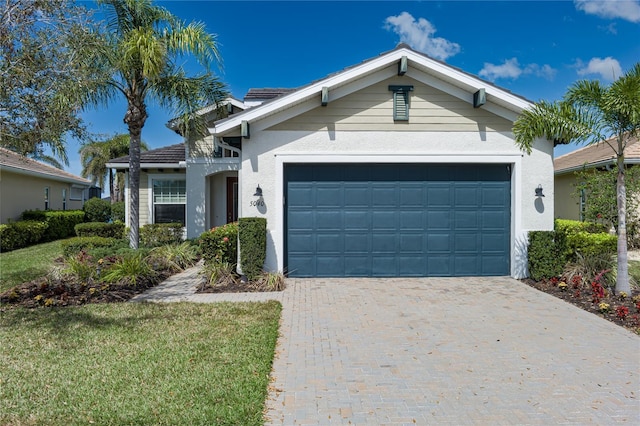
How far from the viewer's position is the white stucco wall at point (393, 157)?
9055 millimetres

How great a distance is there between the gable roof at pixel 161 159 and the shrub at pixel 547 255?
11997mm

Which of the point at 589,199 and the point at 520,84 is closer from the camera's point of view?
the point at 589,199

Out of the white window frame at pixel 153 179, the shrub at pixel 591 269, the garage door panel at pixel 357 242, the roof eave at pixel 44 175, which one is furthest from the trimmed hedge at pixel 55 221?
the shrub at pixel 591 269

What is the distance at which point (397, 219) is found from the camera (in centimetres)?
934

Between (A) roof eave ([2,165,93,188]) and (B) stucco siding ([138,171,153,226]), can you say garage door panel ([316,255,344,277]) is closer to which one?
(B) stucco siding ([138,171,153,226])

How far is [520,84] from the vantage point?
14.5 meters

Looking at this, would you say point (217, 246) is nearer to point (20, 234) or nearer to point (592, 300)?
point (592, 300)

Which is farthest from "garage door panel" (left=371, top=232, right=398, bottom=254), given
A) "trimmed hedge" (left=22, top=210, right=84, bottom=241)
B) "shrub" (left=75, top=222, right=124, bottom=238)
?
"trimmed hedge" (left=22, top=210, right=84, bottom=241)

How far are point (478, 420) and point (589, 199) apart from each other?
464 inches

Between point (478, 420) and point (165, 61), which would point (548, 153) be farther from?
point (165, 61)

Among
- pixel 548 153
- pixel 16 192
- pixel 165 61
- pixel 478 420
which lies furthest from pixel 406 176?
pixel 16 192

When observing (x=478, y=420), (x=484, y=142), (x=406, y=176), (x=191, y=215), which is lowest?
(x=478, y=420)

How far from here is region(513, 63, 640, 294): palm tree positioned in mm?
6930

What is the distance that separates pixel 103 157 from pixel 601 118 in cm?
3273
